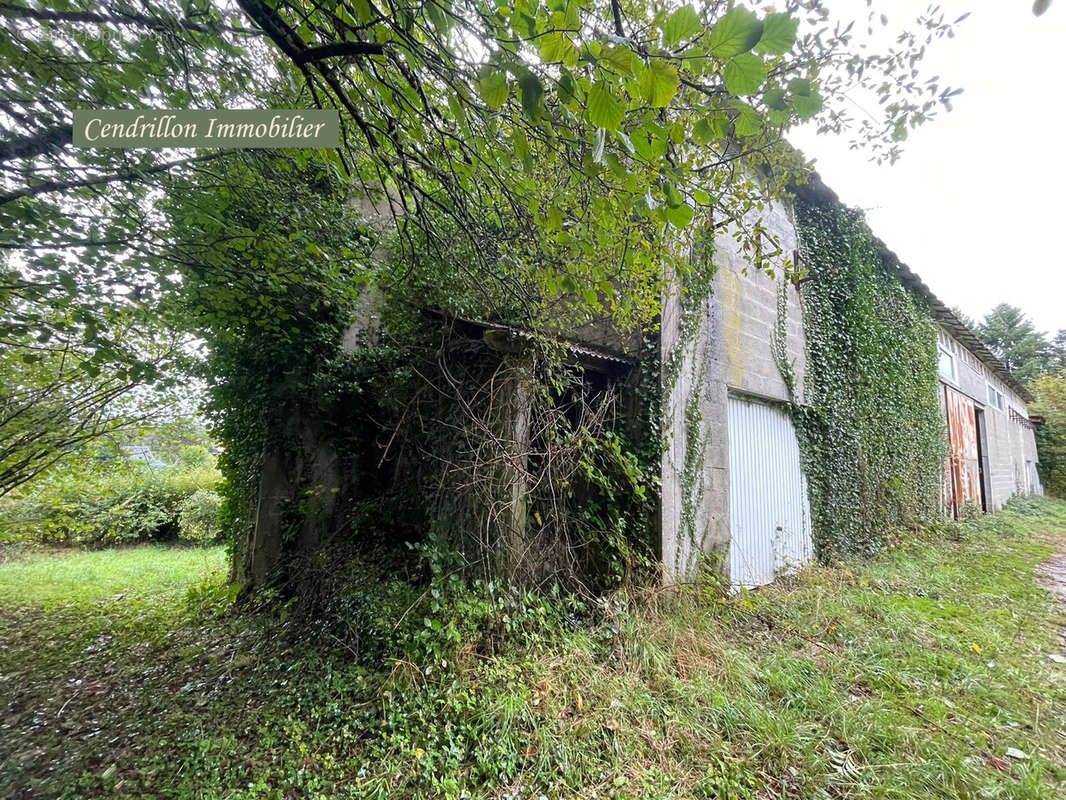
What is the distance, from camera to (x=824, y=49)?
9.52 ft

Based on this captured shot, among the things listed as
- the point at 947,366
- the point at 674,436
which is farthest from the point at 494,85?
the point at 947,366

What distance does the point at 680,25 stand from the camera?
110 centimetres

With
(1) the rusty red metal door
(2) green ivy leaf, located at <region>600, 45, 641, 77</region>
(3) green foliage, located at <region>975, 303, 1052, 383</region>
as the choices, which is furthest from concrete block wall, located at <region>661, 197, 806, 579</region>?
(3) green foliage, located at <region>975, 303, 1052, 383</region>

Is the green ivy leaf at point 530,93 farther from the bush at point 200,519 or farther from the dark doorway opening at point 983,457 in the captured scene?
the dark doorway opening at point 983,457

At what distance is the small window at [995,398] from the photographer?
14.3 metres

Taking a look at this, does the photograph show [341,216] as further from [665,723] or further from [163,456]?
[665,723]

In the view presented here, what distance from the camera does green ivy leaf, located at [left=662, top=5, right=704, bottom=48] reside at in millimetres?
1082

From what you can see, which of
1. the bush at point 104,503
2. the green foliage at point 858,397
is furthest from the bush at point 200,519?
the green foliage at point 858,397

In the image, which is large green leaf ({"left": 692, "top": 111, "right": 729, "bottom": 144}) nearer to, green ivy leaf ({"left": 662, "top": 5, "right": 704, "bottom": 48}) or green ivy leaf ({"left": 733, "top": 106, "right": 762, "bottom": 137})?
green ivy leaf ({"left": 733, "top": 106, "right": 762, "bottom": 137})

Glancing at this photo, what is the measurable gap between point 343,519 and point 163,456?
3125 millimetres

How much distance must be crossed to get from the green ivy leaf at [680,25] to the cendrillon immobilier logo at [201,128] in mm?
2037

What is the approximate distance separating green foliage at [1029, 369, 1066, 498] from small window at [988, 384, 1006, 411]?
339 inches

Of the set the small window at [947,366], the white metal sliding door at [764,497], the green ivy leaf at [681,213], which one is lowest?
the white metal sliding door at [764,497]

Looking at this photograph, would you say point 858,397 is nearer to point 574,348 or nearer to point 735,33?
point 574,348
